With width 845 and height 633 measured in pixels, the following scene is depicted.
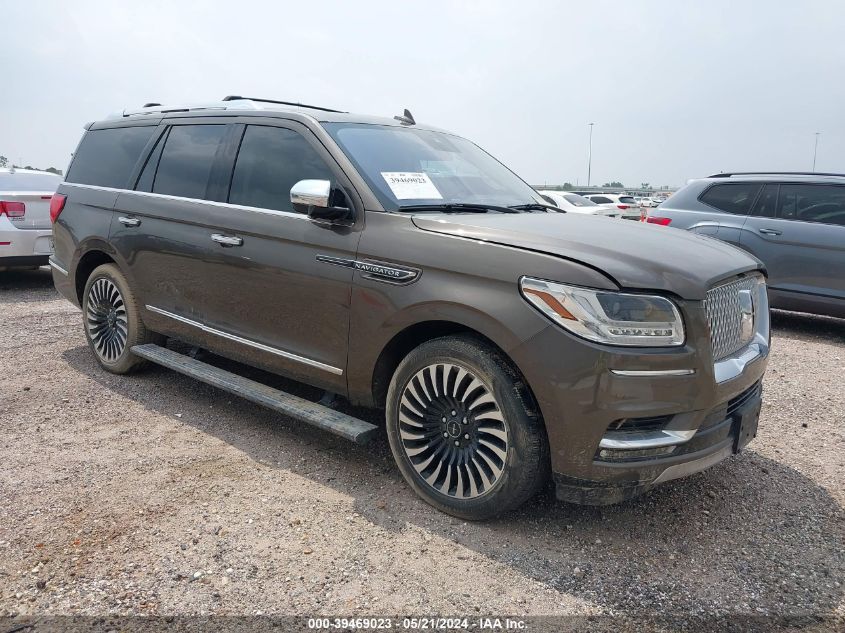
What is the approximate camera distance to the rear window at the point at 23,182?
8836mm

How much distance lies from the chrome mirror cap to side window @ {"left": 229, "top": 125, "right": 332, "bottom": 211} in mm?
247

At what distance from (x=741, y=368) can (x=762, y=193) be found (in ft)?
17.7

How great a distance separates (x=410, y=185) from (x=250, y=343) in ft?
4.30

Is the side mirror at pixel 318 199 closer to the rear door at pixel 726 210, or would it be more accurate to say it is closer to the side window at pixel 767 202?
the rear door at pixel 726 210

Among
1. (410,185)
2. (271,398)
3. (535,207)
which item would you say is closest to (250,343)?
(271,398)

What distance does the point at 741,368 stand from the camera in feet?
9.91

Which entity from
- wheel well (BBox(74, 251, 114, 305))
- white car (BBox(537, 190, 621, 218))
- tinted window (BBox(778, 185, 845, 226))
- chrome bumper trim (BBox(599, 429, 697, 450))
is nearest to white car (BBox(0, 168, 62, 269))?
wheel well (BBox(74, 251, 114, 305))

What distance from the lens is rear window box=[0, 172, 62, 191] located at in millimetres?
8836

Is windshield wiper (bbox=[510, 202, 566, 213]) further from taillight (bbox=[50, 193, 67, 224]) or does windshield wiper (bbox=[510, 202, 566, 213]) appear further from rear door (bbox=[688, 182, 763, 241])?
rear door (bbox=[688, 182, 763, 241])

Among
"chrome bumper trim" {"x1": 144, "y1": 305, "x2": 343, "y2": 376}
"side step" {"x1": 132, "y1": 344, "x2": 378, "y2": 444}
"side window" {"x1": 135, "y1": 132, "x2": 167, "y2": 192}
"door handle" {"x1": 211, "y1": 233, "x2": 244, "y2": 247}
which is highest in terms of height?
"side window" {"x1": 135, "y1": 132, "x2": 167, "y2": 192}

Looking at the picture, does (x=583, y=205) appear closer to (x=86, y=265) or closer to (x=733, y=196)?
(x=733, y=196)

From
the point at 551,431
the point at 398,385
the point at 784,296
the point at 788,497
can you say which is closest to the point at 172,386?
the point at 398,385

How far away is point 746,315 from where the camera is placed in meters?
3.24

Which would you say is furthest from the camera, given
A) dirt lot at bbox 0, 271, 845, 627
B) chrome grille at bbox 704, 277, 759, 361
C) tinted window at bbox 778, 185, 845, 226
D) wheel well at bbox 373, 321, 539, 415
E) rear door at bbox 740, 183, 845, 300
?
tinted window at bbox 778, 185, 845, 226
